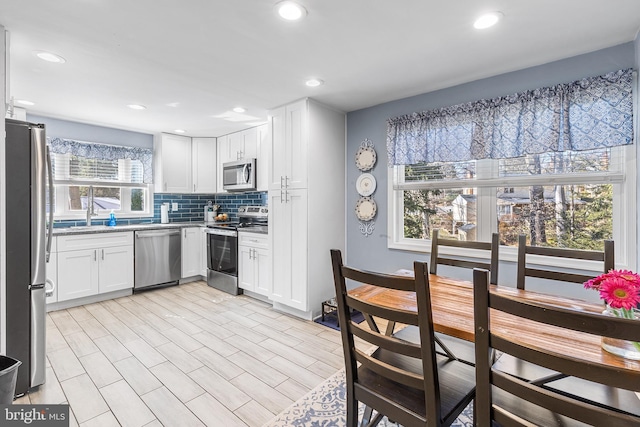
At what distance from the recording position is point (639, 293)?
111 centimetres

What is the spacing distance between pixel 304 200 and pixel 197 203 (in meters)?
2.96

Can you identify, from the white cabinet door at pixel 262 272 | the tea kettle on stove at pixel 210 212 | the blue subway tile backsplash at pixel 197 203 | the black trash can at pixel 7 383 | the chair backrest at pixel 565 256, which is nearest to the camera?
the black trash can at pixel 7 383

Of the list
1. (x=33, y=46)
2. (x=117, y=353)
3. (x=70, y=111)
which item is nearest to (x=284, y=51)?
(x=33, y=46)

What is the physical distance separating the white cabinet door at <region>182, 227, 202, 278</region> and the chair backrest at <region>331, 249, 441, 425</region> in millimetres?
4032

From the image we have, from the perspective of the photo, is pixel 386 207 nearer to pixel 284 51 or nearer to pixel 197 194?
pixel 284 51

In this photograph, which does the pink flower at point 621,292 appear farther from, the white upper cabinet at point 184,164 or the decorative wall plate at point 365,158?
the white upper cabinet at point 184,164

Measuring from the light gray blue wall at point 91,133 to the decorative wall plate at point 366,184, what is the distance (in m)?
3.45

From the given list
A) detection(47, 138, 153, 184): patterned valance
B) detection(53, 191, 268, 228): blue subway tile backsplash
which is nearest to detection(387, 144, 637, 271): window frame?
detection(53, 191, 268, 228): blue subway tile backsplash

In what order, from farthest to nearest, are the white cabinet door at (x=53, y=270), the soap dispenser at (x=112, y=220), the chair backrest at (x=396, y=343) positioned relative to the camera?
the soap dispenser at (x=112, y=220)
the white cabinet door at (x=53, y=270)
the chair backrest at (x=396, y=343)

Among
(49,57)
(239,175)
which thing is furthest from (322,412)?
(239,175)

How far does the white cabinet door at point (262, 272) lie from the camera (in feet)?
12.3

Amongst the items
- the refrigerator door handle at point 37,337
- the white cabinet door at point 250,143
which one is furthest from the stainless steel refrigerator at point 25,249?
the white cabinet door at point 250,143

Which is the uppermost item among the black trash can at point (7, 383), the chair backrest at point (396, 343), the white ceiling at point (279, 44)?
the white ceiling at point (279, 44)

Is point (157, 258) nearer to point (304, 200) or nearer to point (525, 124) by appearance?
point (304, 200)
